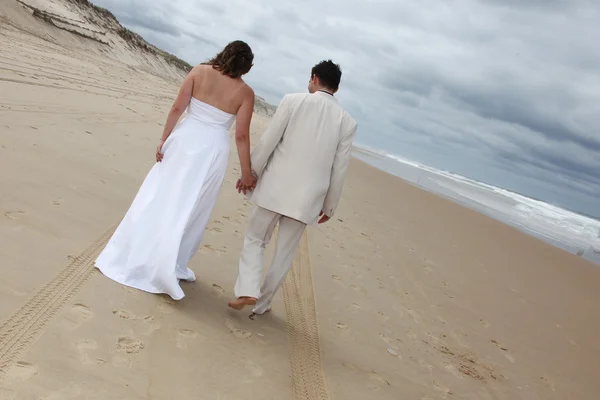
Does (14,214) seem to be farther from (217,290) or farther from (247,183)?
(247,183)

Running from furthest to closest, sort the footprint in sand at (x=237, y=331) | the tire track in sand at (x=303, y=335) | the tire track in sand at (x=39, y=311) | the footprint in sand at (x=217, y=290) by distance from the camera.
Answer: the footprint in sand at (x=217, y=290), the footprint in sand at (x=237, y=331), the tire track in sand at (x=303, y=335), the tire track in sand at (x=39, y=311)

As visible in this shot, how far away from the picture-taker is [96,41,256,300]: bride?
400 centimetres

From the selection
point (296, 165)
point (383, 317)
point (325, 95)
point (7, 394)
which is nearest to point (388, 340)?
point (383, 317)

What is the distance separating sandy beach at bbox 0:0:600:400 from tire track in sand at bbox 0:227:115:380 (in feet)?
0.04

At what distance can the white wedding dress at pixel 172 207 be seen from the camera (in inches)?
157

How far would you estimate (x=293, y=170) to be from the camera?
4.12 m

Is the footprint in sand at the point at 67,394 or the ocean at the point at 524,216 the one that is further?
the ocean at the point at 524,216

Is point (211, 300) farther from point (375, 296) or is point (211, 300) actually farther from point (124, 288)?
point (375, 296)

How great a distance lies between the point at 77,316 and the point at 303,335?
6.22ft

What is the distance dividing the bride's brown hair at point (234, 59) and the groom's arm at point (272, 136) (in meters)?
0.40

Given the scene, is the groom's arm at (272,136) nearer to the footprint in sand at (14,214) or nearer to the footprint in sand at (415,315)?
the footprint in sand at (14,214)

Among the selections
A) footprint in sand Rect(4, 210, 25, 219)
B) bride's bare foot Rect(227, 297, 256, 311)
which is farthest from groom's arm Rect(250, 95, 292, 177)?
footprint in sand Rect(4, 210, 25, 219)

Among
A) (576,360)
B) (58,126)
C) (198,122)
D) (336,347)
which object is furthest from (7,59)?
(576,360)

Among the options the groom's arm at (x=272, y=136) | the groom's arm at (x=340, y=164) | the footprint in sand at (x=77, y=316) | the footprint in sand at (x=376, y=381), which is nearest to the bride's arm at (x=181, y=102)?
the groom's arm at (x=272, y=136)
